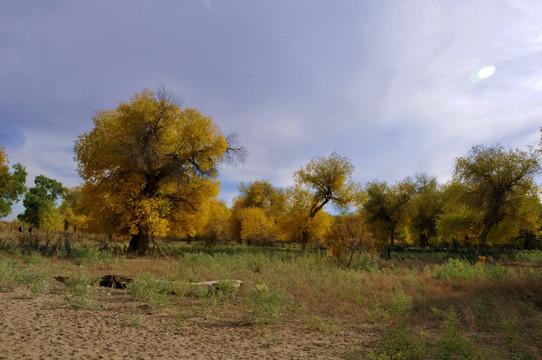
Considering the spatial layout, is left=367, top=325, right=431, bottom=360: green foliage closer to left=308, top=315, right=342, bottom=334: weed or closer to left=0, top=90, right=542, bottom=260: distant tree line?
left=308, top=315, right=342, bottom=334: weed

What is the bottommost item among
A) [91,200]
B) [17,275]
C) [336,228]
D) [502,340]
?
[502,340]

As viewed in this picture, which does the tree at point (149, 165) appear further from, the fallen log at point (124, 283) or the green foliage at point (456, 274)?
the green foliage at point (456, 274)

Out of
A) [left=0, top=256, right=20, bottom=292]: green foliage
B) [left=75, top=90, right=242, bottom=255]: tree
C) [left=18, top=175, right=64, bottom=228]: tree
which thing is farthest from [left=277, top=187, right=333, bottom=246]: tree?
[left=18, top=175, right=64, bottom=228]: tree

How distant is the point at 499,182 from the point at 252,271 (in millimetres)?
23406

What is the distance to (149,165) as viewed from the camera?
19.1m

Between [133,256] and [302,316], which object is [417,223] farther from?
[302,316]

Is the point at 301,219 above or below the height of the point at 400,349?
above

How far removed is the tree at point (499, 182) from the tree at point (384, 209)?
15765mm

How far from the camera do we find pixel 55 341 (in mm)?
4508

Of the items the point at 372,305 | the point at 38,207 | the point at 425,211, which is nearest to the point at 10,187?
the point at 38,207

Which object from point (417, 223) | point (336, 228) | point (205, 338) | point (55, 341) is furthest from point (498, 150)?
point (55, 341)

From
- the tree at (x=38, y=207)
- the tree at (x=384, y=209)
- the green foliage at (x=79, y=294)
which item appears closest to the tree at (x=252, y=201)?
the tree at (x=384, y=209)

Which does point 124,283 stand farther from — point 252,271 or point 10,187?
point 10,187

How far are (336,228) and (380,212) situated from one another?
1076 inches
